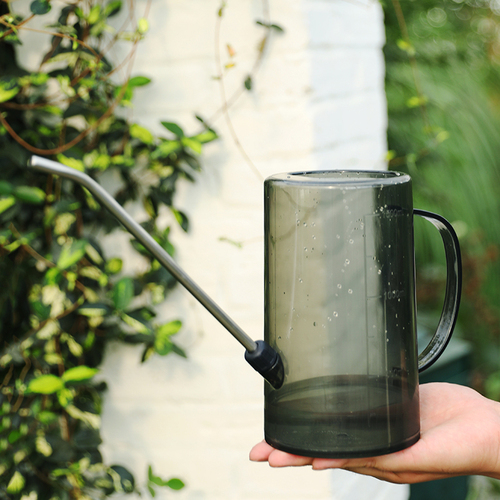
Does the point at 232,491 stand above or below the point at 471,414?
below

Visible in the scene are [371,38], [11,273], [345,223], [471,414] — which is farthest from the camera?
[371,38]

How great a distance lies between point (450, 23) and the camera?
7.97 ft

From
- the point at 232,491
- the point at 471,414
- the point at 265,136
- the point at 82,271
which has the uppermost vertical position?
the point at 265,136

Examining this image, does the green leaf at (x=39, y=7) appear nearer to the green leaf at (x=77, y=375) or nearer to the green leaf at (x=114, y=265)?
the green leaf at (x=114, y=265)

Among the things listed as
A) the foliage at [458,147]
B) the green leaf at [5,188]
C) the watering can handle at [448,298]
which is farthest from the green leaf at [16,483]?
the foliage at [458,147]

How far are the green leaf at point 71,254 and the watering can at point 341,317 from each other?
0.43 metres

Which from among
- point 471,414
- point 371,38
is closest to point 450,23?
point 371,38

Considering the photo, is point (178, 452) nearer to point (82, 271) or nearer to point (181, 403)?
point (181, 403)

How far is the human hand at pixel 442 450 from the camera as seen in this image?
A: 1.77ft

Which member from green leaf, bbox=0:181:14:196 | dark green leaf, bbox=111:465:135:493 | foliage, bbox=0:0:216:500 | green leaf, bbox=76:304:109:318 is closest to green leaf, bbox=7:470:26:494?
foliage, bbox=0:0:216:500

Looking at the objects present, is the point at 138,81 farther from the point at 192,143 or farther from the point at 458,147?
the point at 458,147

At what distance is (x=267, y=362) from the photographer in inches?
20.4

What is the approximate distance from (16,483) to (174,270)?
2.16ft

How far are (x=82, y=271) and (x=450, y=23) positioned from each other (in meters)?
2.08
